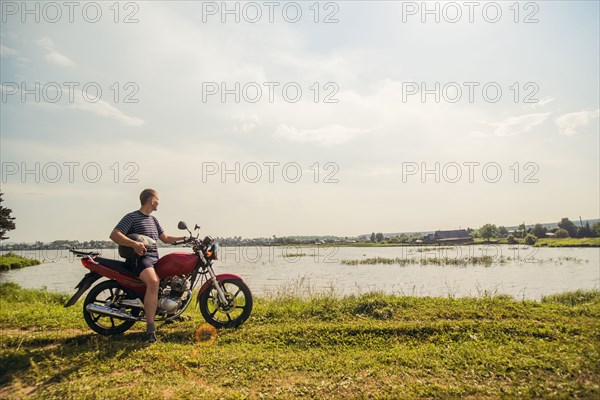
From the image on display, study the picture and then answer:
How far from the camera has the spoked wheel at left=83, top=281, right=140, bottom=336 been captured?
20.8ft

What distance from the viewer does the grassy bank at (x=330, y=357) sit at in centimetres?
402

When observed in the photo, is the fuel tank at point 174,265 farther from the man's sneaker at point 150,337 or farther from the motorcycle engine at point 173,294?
the man's sneaker at point 150,337

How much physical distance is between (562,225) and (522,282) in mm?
105327

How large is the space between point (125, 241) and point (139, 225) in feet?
1.57

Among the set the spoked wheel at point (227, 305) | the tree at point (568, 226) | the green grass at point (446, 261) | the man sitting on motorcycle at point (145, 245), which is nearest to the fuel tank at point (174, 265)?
the man sitting on motorcycle at point (145, 245)

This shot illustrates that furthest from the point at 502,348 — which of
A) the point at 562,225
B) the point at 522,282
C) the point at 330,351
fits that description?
the point at 562,225

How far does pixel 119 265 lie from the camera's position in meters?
6.32

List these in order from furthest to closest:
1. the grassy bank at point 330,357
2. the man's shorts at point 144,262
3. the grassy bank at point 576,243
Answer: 1. the grassy bank at point 576,243
2. the man's shorts at point 144,262
3. the grassy bank at point 330,357

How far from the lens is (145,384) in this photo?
4.26 metres

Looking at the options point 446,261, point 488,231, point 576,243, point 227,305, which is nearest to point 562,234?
point 488,231

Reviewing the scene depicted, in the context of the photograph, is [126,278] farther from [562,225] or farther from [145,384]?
[562,225]

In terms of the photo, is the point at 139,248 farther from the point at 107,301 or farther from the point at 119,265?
the point at 107,301

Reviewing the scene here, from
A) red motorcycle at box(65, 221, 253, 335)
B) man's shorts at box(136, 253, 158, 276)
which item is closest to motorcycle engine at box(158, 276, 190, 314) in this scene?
red motorcycle at box(65, 221, 253, 335)

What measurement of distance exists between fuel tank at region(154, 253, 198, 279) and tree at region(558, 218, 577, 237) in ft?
381
